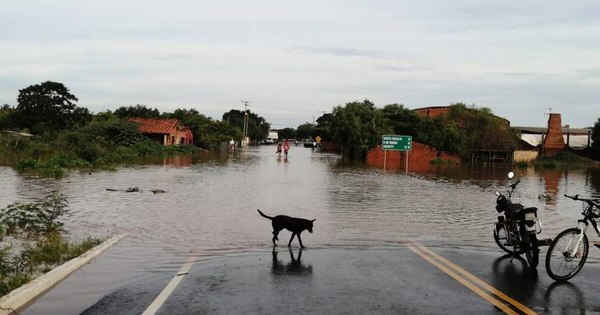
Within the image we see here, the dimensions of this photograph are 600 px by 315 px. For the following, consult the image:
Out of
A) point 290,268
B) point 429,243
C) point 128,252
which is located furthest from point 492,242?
point 128,252

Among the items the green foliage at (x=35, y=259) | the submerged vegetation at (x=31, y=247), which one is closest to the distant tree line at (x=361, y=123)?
the submerged vegetation at (x=31, y=247)

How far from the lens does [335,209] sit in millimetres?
16656

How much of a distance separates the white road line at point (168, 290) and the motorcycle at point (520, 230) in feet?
16.6

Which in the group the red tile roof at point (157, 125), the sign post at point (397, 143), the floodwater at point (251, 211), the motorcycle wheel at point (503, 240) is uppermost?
the red tile roof at point (157, 125)

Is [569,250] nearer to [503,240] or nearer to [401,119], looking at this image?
[503,240]

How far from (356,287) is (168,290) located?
2.33m

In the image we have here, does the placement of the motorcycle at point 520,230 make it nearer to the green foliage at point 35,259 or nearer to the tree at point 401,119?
the green foliage at point 35,259

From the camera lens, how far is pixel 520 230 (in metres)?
8.64

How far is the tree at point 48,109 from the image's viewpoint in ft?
221

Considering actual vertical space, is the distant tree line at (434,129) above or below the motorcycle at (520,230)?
A: above

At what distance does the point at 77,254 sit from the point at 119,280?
166cm

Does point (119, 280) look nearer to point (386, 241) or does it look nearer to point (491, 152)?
point (386, 241)

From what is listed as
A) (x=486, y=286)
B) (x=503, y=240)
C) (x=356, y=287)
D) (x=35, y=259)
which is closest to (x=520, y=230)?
(x=503, y=240)

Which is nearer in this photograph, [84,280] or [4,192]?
[84,280]
